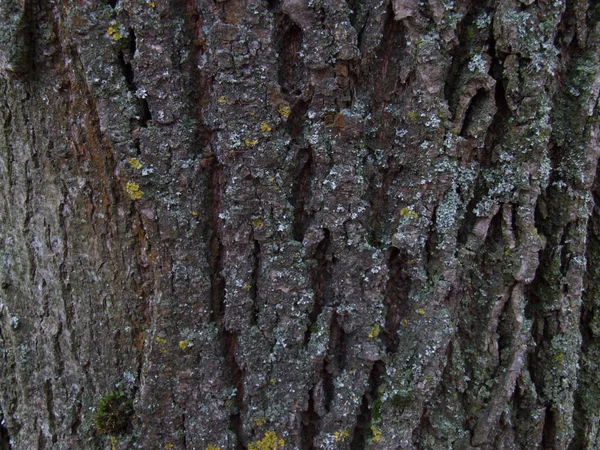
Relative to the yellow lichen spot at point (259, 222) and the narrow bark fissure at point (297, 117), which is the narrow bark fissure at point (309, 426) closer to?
the yellow lichen spot at point (259, 222)

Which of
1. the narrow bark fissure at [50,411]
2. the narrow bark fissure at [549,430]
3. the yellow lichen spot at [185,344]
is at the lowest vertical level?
the narrow bark fissure at [50,411]

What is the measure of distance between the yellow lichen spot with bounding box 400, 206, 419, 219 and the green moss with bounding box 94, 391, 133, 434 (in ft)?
2.95

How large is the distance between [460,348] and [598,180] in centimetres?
68

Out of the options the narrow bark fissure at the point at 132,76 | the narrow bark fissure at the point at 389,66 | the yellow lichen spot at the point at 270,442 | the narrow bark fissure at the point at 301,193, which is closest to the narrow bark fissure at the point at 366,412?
the yellow lichen spot at the point at 270,442

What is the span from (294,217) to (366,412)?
22.9 inches

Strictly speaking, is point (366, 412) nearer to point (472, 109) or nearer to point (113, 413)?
point (113, 413)

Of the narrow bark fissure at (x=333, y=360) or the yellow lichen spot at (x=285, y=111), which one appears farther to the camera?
the narrow bark fissure at (x=333, y=360)

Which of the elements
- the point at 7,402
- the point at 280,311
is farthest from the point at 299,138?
the point at 7,402

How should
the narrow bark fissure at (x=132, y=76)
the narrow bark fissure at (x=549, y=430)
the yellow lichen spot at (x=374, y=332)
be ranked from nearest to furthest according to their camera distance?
the narrow bark fissure at (x=132, y=76) < the yellow lichen spot at (x=374, y=332) < the narrow bark fissure at (x=549, y=430)

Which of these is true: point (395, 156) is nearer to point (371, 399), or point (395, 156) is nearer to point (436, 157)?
point (436, 157)

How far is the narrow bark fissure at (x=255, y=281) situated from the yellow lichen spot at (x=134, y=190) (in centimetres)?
32

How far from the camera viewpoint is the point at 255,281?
4.21 ft

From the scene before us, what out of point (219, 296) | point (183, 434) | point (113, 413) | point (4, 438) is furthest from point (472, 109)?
point (4, 438)

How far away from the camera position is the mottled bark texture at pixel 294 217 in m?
1.22
